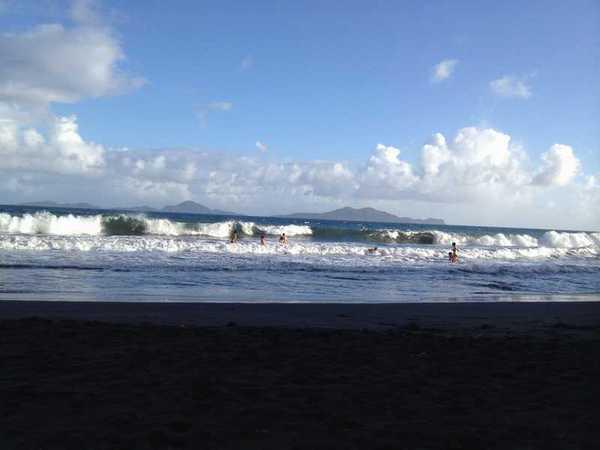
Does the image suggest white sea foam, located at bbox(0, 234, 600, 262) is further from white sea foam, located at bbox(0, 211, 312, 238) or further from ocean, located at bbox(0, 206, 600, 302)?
white sea foam, located at bbox(0, 211, 312, 238)

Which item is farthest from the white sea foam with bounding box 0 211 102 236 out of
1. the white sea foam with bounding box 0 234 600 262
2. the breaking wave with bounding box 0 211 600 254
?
the white sea foam with bounding box 0 234 600 262

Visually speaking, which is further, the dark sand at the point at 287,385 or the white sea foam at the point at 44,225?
the white sea foam at the point at 44,225

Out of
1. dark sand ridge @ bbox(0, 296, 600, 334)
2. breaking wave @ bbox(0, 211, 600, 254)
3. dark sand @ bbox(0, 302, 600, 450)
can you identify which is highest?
breaking wave @ bbox(0, 211, 600, 254)

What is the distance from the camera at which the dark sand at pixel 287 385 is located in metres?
4.11

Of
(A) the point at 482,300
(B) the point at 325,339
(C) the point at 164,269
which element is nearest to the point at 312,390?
(B) the point at 325,339

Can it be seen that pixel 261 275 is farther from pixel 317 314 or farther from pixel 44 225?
pixel 44 225

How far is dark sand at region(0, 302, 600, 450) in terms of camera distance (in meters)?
4.11

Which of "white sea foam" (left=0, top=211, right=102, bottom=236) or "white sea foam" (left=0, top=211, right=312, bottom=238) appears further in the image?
"white sea foam" (left=0, top=211, right=312, bottom=238)

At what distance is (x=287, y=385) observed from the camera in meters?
5.50

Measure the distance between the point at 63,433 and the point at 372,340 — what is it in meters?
5.11

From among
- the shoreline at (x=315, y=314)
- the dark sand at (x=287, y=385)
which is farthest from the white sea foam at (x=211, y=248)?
the dark sand at (x=287, y=385)

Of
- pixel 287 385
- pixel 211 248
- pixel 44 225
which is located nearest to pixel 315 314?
pixel 287 385

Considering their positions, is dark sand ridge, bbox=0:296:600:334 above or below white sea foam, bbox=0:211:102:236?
below

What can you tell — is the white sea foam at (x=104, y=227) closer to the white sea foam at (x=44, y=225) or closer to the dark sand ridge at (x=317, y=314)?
the white sea foam at (x=44, y=225)
